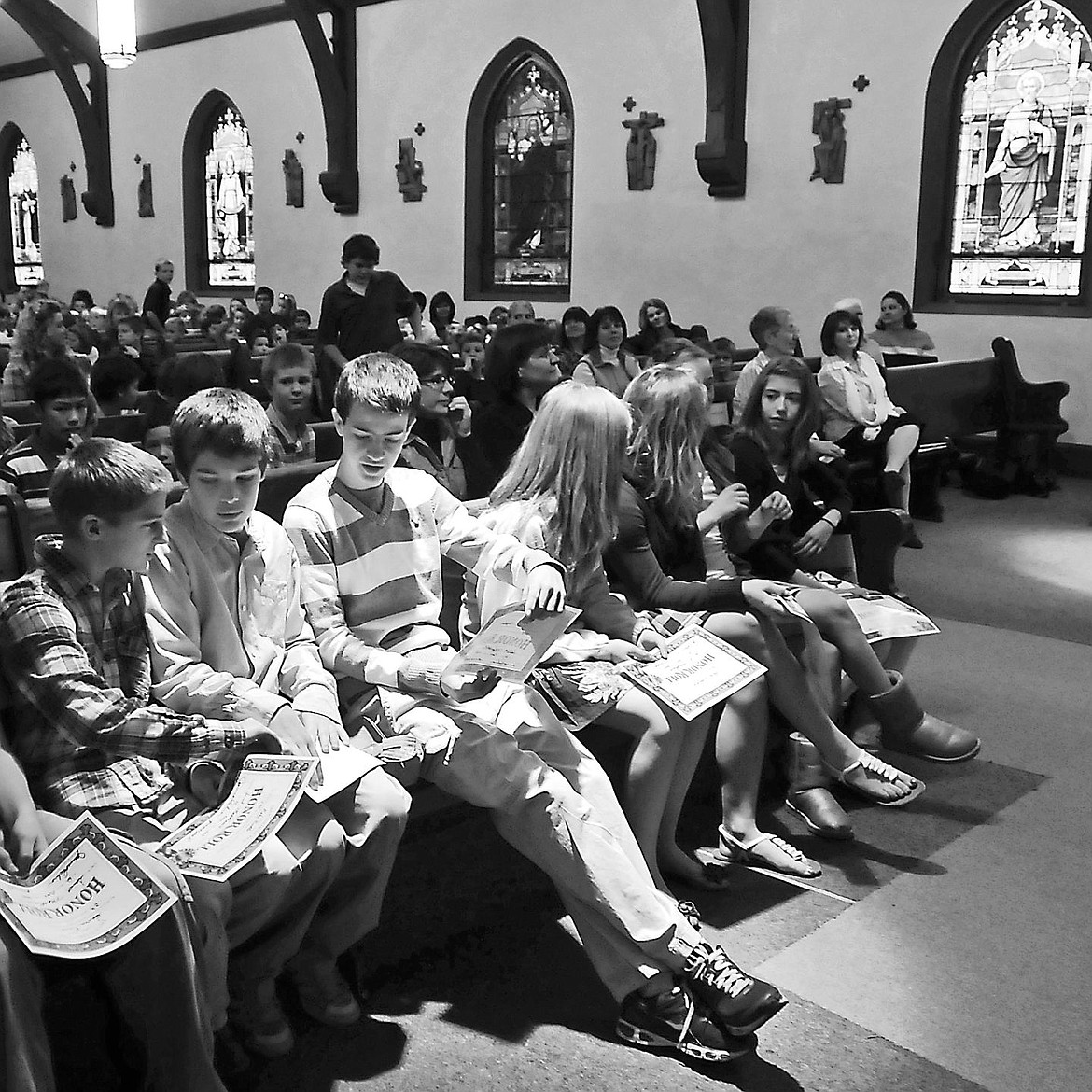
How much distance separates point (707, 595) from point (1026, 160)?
727cm

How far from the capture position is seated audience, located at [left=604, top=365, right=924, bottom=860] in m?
3.07

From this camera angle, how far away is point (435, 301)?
1105cm

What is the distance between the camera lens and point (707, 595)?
3195 mm

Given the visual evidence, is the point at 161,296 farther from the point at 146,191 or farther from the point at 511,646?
the point at 511,646

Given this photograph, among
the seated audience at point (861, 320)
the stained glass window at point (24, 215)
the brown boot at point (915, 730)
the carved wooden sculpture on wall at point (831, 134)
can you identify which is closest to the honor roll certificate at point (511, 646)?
the brown boot at point (915, 730)

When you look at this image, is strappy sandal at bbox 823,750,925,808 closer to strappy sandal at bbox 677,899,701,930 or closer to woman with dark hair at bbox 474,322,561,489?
strappy sandal at bbox 677,899,701,930

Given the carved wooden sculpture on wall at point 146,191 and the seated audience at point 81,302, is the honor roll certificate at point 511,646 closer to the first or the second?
the seated audience at point 81,302

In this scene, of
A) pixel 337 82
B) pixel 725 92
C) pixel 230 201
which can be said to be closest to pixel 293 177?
pixel 337 82

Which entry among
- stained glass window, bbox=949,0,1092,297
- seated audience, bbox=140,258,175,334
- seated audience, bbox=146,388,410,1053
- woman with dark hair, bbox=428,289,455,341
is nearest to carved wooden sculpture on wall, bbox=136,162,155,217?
seated audience, bbox=140,258,175,334

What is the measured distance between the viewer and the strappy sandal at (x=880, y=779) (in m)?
3.32

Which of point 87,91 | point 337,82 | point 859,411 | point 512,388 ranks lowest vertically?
point 859,411

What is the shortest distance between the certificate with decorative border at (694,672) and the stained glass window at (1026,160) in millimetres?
7124

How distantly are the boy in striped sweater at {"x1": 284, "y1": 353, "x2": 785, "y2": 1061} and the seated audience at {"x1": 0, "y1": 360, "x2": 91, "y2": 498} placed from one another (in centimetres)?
176

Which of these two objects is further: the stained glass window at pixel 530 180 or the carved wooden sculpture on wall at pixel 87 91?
the carved wooden sculpture on wall at pixel 87 91
